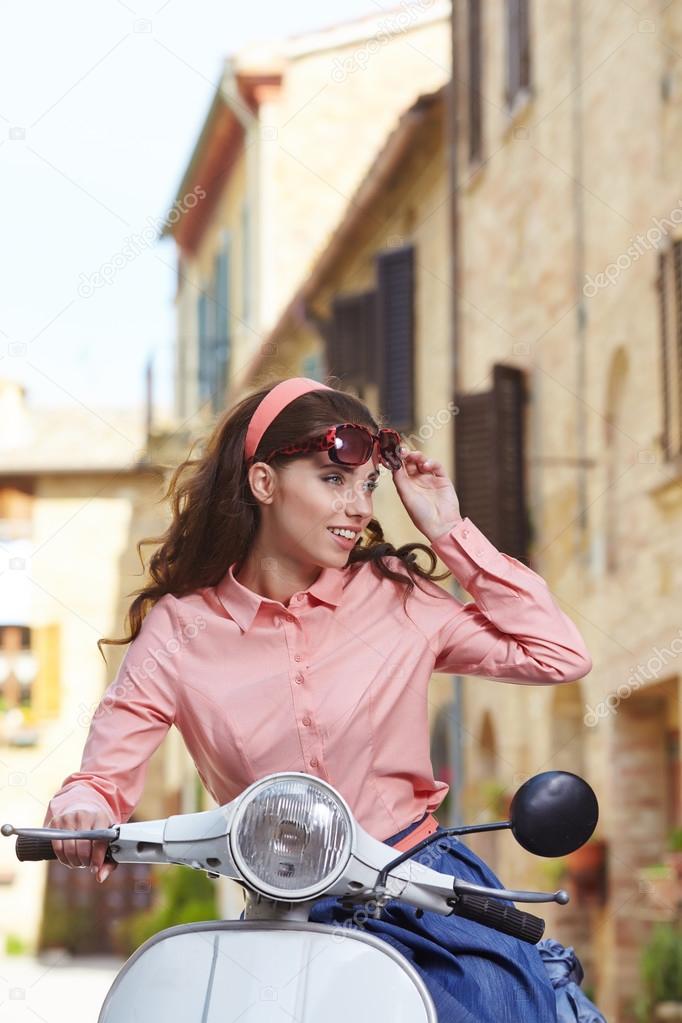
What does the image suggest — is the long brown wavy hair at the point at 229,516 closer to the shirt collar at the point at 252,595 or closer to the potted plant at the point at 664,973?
the shirt collar at the point at 252,595

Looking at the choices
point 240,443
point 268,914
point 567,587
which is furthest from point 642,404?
point 268,914

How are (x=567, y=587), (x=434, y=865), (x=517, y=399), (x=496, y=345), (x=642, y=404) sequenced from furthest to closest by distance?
(x=496, y=345) < (x=517, y=399) < (x=567, y=587) < (x=642, y=404) < (x=434, y=865)

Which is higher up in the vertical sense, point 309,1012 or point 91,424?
point 91,424

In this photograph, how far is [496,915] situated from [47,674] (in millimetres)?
27414

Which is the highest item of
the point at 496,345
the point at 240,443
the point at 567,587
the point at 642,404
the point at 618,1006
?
the point at 496,345

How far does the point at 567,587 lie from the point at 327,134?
38.8 ft

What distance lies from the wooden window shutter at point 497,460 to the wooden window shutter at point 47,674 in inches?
649

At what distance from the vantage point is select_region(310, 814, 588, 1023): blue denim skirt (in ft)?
8.80

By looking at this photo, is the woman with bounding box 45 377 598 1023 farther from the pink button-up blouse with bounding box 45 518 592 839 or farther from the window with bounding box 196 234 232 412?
the window with bounding box 196 234 232 412

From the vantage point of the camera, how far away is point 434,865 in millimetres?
2982

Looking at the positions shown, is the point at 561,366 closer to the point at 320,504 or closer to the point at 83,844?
the point at 320,504

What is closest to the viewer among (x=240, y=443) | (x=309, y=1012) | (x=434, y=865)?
(x=309, y=1012)

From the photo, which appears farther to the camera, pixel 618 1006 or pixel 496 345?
pixel 496 345

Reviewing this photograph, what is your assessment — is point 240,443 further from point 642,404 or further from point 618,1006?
point 618,1006
